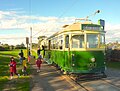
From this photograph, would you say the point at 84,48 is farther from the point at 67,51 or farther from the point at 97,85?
the point at 97,85

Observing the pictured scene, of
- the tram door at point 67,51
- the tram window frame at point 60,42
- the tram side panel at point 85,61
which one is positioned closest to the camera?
the tram side panel at point 85,61

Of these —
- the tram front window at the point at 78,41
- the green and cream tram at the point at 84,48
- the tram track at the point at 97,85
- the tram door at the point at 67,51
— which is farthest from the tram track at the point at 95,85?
the tram front window at the point at 78,41

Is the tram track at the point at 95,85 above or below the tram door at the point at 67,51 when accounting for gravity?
below

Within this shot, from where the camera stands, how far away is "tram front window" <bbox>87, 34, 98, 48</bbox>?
736 inches

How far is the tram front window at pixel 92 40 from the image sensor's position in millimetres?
18703

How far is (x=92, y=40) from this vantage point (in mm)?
18812

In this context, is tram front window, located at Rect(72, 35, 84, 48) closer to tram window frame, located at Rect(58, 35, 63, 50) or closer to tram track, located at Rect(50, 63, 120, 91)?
tram window frame, located at Rect(58, 35, 63, 50)

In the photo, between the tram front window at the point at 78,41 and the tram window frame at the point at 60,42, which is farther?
the tram window frame at the point at 60,42

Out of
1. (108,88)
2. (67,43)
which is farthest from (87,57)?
(108,88)

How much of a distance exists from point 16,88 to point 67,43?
16.2ft

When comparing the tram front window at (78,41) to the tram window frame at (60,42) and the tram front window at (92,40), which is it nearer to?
the tram front window at (92,40)

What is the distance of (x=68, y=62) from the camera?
18547 mm

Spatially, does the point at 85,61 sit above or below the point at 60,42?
below

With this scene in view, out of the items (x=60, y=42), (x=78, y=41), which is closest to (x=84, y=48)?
(x=78, y=41)
